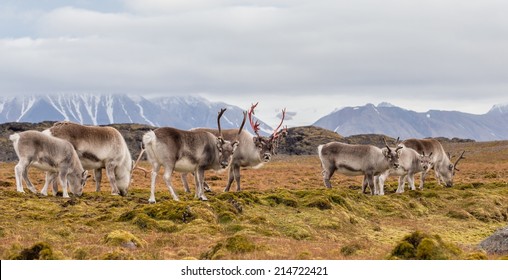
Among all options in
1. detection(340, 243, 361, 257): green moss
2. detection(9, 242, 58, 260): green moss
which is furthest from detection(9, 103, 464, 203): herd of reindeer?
detection(9, 242, 58, 260): green moss

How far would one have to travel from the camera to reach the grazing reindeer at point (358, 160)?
110ft

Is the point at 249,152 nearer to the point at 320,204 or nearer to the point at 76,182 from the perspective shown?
the point at 320,204

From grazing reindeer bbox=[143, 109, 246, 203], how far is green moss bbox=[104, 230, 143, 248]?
766 cm

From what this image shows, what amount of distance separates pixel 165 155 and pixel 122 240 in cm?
895

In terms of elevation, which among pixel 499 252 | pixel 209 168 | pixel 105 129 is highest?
pixel 105 129

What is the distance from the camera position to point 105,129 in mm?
30016

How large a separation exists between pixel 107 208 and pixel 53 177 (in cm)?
555

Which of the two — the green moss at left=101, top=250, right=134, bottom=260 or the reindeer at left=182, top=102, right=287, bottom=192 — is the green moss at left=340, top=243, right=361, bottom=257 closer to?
the green moss at left=101, top=250, right=134, bottom=260

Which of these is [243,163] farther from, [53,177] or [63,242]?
[63,242]

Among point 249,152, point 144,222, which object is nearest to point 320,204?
point 249,152

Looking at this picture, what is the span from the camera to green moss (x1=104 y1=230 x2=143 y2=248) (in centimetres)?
1802

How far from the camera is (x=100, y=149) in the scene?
29.5m

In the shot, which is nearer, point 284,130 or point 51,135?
point 51,135

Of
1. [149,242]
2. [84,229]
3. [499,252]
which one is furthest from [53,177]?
[499,252]
